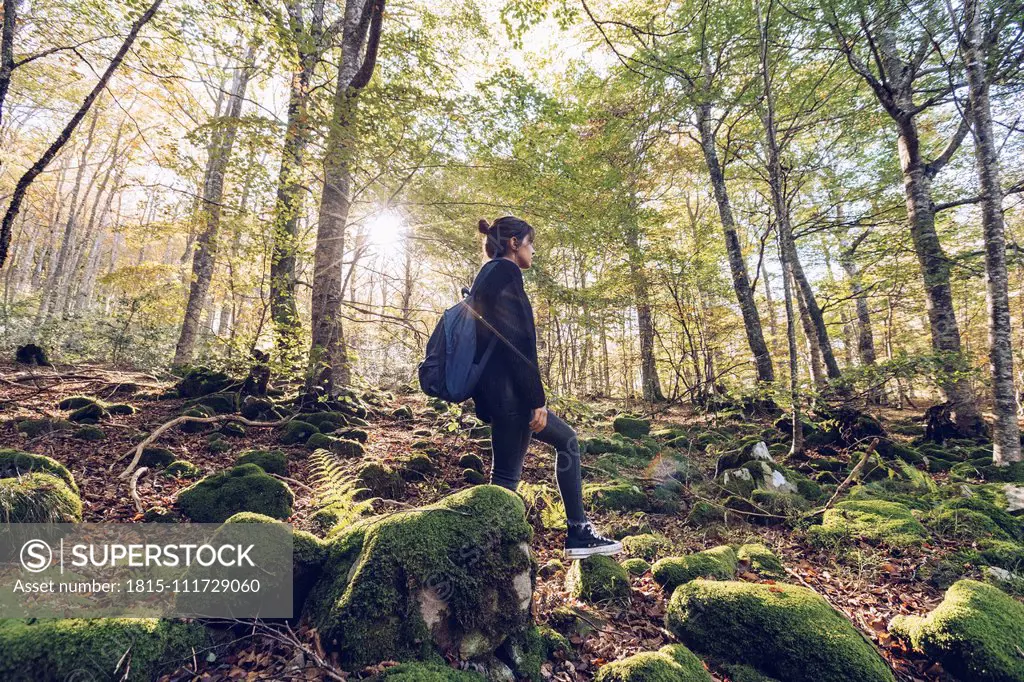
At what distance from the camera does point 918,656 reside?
2.49 metres

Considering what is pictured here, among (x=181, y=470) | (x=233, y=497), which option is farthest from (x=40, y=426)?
(x=233, y=497)

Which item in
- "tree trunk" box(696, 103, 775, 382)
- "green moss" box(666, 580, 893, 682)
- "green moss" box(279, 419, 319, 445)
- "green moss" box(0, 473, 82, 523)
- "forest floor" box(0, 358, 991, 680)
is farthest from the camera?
"tree trunk" box(696, 103, 775, 382)

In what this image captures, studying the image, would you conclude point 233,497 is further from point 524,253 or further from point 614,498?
point 614,498

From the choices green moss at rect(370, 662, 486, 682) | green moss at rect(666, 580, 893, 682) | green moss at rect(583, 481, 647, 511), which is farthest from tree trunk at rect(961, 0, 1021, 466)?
green moss at rect(370, 662, 486, 682)

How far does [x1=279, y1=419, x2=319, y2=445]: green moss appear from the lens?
6.36 meters

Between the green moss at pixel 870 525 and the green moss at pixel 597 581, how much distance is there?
252 cm

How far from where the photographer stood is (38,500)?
280cm

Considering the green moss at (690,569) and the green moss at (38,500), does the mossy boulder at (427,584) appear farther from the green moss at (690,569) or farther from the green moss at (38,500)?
the green moss at (38,500)

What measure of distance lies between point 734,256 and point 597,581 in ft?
35.1

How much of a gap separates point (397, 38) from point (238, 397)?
21.7 feet

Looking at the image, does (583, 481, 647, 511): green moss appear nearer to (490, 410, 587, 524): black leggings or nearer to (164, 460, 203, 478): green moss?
(490, 410, 587, 524): black leggings

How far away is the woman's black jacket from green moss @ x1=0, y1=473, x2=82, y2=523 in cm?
311

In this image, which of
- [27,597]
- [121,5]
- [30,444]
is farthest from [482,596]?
[121,5]

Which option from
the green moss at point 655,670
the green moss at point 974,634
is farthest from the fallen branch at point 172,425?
the green moss at point 974,634
